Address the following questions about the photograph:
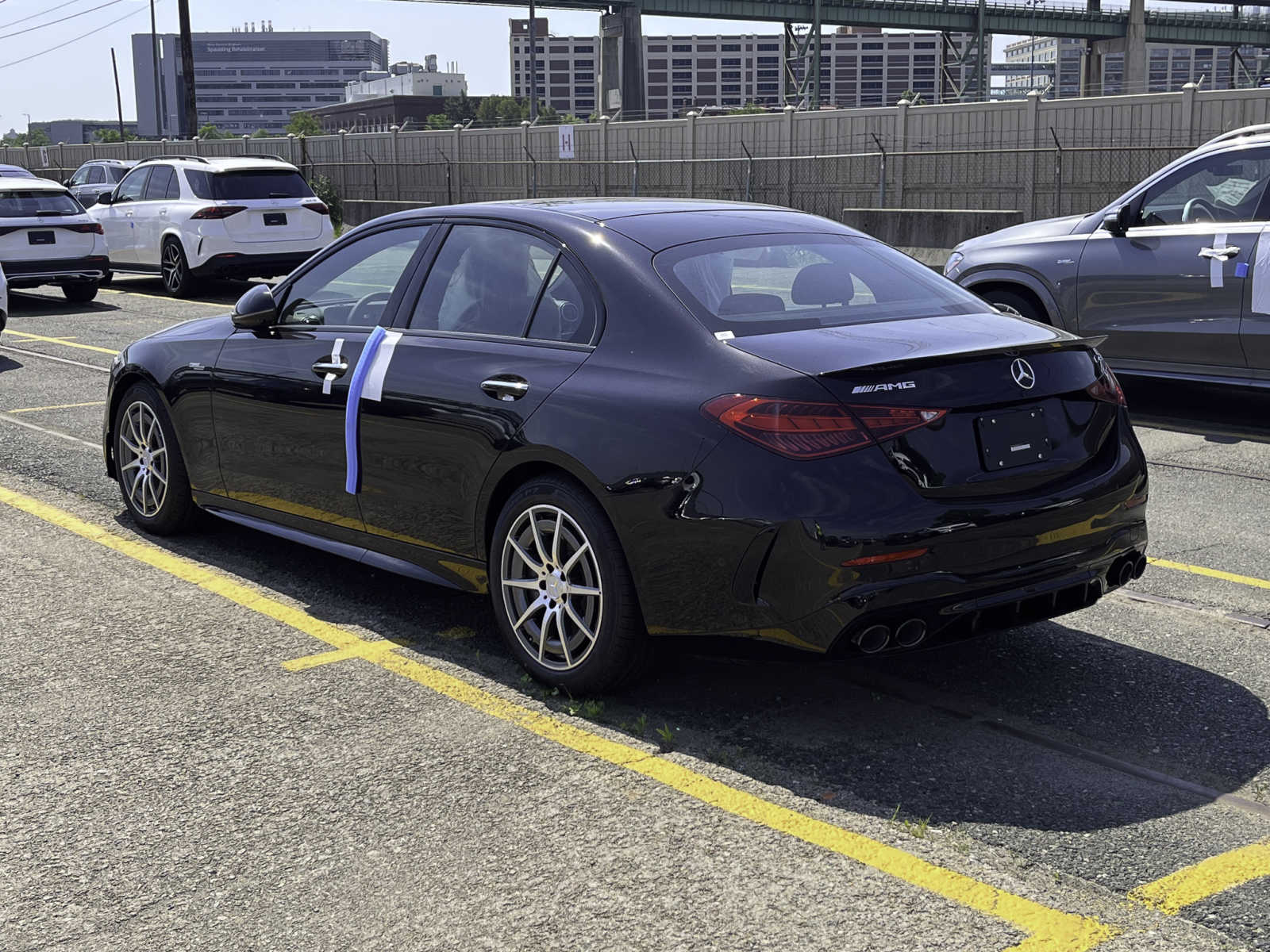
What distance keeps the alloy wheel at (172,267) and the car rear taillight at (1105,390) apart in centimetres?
1710

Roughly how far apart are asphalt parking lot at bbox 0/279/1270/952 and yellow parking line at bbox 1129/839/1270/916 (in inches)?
0.4

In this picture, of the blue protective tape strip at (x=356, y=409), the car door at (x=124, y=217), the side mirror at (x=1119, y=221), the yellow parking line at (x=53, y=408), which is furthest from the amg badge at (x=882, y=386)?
the car door at (x=124, y=217)

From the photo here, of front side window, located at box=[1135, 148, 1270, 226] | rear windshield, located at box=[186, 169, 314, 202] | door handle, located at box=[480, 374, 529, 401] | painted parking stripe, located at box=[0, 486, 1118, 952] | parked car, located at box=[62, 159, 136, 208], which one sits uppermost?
parked car, located at box=[62, 159, 136, 208]

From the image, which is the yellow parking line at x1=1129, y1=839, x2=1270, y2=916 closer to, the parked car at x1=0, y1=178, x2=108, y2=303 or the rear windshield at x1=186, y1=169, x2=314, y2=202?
the rear windshield at x1=186, y1=169, x2=314, y2=202

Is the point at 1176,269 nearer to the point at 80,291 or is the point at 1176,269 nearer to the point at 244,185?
the point at 244,185

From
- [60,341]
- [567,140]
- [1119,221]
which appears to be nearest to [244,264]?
[60,341]

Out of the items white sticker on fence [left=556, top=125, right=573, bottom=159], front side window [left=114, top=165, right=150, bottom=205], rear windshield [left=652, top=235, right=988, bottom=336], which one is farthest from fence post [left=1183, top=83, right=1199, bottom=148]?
rear windshield [left=652, top=235, right=988, bottom=336]

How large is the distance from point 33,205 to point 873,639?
1818 centimetres

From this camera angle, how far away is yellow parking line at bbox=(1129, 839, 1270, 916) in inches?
134

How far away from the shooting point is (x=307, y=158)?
44.2m

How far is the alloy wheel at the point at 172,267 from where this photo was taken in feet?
66.2

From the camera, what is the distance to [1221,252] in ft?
31.1

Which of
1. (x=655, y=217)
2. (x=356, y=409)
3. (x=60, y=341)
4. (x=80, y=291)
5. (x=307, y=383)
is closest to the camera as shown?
(x=655, y=217)

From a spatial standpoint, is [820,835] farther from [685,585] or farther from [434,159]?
Answer: [434,159]
